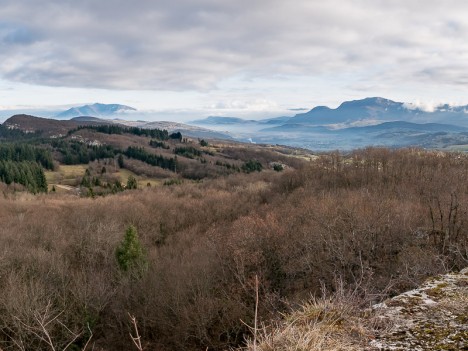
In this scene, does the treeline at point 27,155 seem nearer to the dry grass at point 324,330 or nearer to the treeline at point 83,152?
the treeline at point 83,152

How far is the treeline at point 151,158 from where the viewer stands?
558 feet

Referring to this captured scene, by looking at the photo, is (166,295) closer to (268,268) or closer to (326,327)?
(268,268)

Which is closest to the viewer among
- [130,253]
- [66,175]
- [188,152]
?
[130,253]

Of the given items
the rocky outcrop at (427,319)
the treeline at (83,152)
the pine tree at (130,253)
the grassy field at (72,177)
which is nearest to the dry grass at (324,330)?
the rocky outcrop at (427,319)

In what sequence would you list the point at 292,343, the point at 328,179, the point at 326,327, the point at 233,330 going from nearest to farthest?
the point at 292,343, the point at 326,327, the point at 233,330, the point at 328,179

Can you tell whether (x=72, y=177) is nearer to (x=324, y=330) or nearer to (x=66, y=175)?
(x=66, y=175)

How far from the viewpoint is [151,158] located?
176 m

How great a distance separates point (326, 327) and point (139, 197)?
76.9 metres

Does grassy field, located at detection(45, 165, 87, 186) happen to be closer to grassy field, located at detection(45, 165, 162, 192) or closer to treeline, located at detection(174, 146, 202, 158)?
grassy field, located at detection(45, 165, 162, 192)

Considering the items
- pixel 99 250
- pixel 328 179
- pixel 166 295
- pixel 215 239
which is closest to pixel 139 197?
pixel 99 250

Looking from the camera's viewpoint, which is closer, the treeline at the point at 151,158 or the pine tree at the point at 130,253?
the pine tree at the point at 130,253

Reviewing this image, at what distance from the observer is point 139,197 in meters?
78.6

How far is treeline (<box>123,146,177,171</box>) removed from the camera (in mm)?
169988

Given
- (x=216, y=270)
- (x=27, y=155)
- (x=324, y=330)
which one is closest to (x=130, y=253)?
(x=216, y=270)
